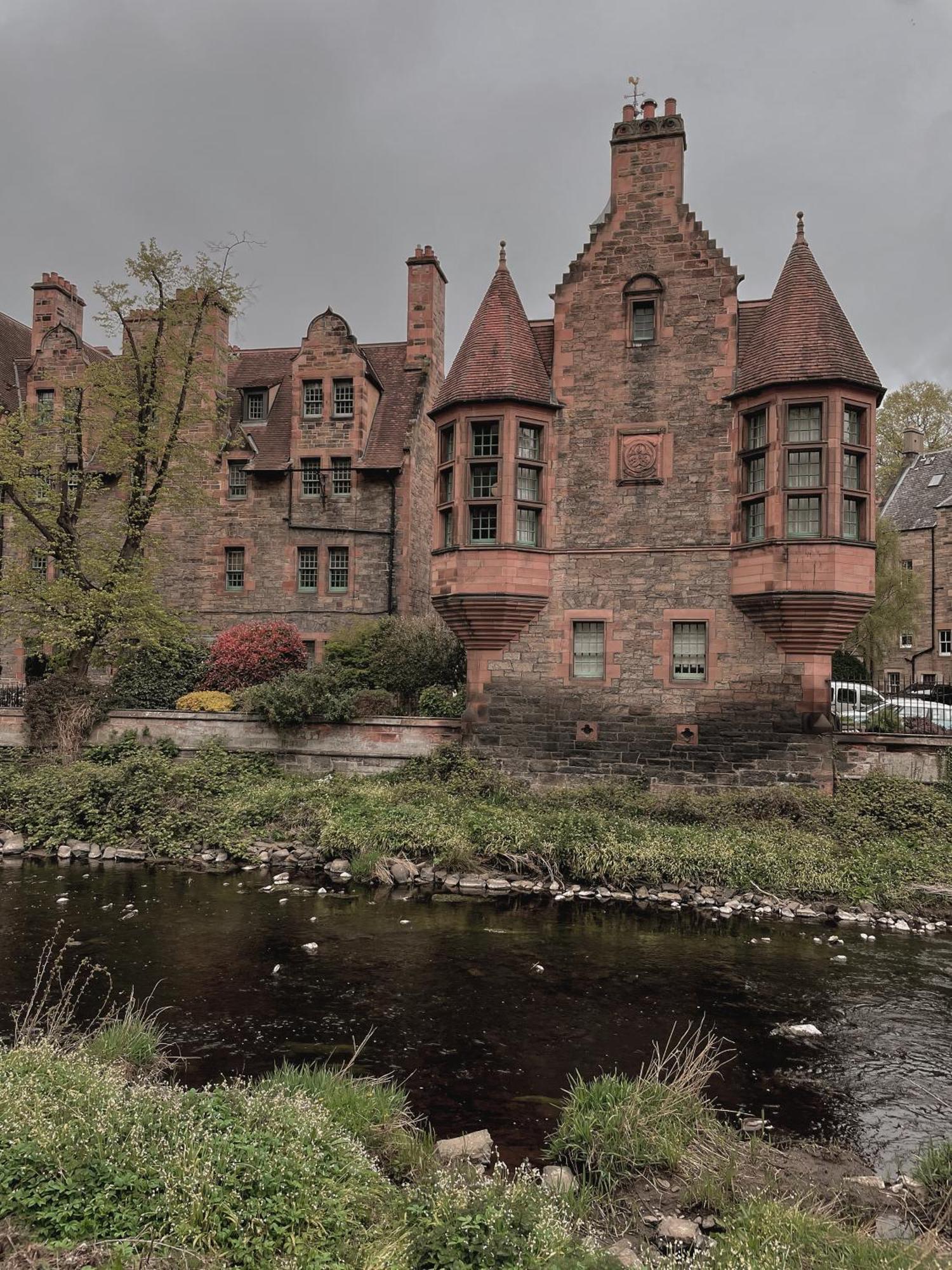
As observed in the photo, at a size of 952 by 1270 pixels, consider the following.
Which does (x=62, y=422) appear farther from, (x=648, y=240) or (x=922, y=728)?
(x=922, y=728)

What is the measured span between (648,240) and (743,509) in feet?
22.0

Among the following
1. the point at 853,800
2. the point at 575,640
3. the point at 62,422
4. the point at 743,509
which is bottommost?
the point at 853,800

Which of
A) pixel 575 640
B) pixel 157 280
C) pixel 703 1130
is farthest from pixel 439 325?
pixel 703 1130

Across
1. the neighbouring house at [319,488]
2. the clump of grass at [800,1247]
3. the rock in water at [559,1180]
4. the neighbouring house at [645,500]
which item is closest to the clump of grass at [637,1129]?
the rock in water at [559,1180]

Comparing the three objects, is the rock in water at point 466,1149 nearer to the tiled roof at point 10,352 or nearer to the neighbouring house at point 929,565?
the tiled roof at point 10,352

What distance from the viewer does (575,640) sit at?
749 inches

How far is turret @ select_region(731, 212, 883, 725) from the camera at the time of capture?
16.9 m

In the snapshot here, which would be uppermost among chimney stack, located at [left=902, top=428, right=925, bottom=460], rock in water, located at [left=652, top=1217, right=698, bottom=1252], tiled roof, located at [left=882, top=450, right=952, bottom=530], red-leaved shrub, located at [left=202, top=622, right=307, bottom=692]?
chimney stack, located at [left=902, top=428, right=925, bottom=460]

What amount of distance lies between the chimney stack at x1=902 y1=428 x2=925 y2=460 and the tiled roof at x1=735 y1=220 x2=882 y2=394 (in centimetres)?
3125

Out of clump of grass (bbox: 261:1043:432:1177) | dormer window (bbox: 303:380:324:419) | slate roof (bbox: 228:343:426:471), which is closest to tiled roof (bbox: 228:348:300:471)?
slate roof (bbox: 228:343:426:471)

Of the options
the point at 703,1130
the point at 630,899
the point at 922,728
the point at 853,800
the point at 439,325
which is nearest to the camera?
the point at 703,1130

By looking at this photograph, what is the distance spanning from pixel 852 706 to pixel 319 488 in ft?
60.4

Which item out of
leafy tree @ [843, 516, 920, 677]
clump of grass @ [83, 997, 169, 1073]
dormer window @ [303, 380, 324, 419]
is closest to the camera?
clump of grass @ [83, 997, 169, 1073]

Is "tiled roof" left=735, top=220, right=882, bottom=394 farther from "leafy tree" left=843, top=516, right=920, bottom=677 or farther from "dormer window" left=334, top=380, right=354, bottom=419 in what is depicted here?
"leafy tree" left=843, top=516, right=920, bottom=677
